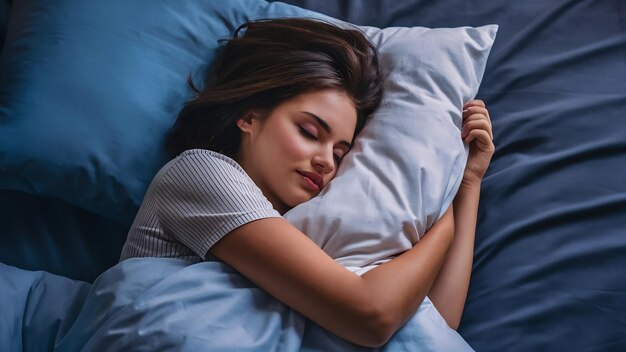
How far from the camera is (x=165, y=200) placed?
1.11 m

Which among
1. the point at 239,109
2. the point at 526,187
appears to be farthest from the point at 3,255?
the point at 526,187

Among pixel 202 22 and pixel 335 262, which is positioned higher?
pixel 202 22

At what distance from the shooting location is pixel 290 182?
1.18 metres

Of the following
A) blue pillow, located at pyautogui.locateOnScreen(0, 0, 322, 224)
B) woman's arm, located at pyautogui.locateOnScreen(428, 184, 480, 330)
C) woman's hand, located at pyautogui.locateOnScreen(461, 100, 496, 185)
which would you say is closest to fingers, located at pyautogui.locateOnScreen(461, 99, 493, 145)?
woman's hand, located at pyautogui.locateOnScreen(461, 100, 496, 185)

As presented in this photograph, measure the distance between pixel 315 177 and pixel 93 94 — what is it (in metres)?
0.40

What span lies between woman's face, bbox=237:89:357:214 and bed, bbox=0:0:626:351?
23 centimetres

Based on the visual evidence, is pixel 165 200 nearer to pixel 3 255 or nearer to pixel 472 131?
pixel 3 255

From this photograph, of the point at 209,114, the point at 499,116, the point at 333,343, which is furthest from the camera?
the point at 499,116

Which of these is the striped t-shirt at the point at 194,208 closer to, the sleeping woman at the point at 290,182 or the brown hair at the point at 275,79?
the sleeping woman at the point at 290,182

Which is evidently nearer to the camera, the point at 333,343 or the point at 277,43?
the point at 333,343

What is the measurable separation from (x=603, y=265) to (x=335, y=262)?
46cm

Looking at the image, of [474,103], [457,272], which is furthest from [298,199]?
[474,103]

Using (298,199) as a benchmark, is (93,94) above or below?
above

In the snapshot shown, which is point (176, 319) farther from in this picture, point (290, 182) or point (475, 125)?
point (475, 125)
